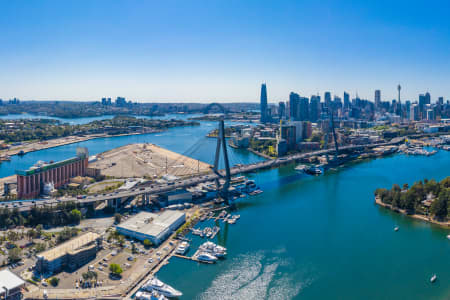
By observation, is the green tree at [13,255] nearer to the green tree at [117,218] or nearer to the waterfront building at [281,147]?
the green tree at [117,218]

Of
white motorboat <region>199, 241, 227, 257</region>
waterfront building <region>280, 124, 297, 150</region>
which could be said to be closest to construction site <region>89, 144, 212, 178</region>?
waterfront building <region>280, 124, 297, 150</region>

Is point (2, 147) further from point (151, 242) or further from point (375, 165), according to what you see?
point (375, 165)

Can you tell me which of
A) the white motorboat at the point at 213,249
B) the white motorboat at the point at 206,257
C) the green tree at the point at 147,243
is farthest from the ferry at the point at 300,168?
the green tree at the point at 147,243

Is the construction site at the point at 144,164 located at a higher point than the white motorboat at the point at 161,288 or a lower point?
higher

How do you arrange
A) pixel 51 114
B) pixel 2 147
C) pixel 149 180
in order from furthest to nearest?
pixel 51 114, pixel 2 147, pixel 149 180

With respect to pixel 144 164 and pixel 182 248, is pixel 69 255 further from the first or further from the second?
pixel 144 164

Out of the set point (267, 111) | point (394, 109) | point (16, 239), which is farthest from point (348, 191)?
point (394, 109)
